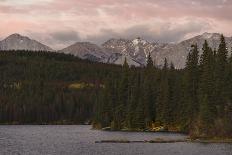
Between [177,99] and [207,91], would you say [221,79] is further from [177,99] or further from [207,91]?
[177,99]

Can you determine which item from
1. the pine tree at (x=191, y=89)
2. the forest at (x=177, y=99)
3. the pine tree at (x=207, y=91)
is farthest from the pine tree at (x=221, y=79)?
the pine tree at (x=191, y=89)

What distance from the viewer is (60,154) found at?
8262 centimetres

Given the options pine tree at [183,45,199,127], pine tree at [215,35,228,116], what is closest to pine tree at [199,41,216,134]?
pine tree at [215,35,228,116]

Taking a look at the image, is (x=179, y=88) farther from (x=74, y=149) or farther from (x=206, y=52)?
(x=74, y=149)

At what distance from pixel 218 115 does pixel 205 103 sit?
153 inches

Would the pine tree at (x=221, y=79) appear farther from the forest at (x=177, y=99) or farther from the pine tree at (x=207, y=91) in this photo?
the pine tree at (x=207, y=91)

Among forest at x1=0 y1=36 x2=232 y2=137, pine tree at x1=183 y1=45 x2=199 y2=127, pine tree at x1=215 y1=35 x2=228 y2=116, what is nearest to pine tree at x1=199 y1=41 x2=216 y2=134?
forest at x1=0 y1=36 x2=232 y2=137

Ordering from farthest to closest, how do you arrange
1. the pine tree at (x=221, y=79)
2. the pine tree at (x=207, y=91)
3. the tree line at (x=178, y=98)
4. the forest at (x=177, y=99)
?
the pine tree at (x=221, y=79) → the tree line at (x=178, y=98) → the forest at (x=177, y=99) → the pine tree at (x=207, y=91)

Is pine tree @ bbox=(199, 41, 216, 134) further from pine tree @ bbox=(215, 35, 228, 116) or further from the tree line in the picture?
pine tree @ bbox=(215, 35, 228, 116)

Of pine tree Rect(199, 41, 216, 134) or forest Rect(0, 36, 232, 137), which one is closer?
pine tree Rect(199, 41, 216, 134)

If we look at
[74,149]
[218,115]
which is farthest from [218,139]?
[74,149]

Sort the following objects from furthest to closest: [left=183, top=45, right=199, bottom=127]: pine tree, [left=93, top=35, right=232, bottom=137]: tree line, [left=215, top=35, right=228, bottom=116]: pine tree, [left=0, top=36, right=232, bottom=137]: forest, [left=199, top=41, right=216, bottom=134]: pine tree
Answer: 1. [left=183, top=45, right=199, bottom=127]: pine tree
2. [left=215, top=35, right=228, bottom=116]: pine tree
3. [left=93, top=35, right=232, bottom=137]: tree line
4. [left=0, top=36, right=232, bottom=137]: forest
5. [left=199, top=41, right=216, bottom=134]: pine tree

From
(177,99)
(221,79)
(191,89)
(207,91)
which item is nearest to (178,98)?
(177,99)

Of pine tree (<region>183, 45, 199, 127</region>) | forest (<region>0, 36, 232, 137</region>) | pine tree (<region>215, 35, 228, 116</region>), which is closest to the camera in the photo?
forest (<region>0, 36, 232, 137</region>)
